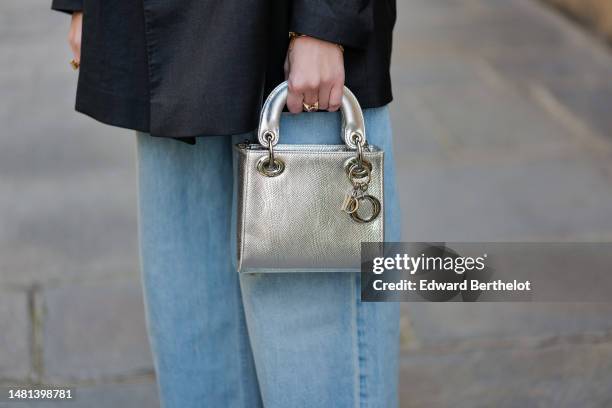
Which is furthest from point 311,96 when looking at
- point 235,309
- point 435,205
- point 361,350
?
point 435,205

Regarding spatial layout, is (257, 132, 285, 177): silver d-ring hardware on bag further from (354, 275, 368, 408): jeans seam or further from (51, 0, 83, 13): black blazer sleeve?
(51, 0, 83, 13): black blazer sleeve

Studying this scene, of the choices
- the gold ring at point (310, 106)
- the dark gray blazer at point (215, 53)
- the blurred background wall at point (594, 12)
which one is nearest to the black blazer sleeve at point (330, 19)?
the dark gray blazer at point (215, 53)

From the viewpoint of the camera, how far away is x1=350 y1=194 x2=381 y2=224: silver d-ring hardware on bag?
1.39 metres

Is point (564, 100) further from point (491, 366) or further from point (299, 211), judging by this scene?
point (299, 211)

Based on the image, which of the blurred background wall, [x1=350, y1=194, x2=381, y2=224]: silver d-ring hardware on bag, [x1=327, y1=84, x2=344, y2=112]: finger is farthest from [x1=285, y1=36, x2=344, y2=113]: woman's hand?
the blurred background wall

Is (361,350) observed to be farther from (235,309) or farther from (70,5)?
(70,5)

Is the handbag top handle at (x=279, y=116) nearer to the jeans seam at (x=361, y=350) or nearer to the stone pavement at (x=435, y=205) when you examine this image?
the jeans seam at (x=361, y=350)

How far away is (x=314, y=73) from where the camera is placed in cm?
134

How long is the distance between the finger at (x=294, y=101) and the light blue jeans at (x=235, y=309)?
0.04 metres

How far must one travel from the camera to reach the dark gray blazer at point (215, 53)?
1322 millimetres

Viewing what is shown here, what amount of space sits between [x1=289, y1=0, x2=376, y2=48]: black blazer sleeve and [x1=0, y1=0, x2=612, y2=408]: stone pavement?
55.8 inches

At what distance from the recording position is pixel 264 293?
4.96 ft

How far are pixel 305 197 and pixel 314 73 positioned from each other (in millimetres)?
199

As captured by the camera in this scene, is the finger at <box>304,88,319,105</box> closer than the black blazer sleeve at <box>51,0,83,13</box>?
Yes
